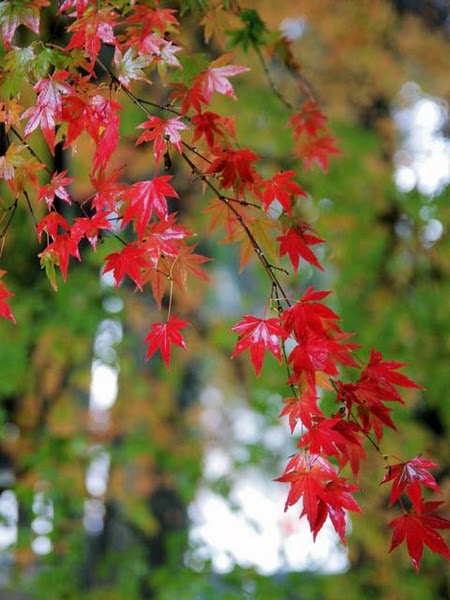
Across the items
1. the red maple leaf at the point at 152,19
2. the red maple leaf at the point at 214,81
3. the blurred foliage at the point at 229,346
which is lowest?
the blurred foliage at the point at 229,346

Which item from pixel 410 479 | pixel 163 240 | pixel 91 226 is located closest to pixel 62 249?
pixel 91 226

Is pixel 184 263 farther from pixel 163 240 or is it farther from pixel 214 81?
pixel 214 81

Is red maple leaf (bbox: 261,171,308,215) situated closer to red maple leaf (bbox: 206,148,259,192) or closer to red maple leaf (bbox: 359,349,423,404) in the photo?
red maple leaf (bbox: 206,148,259,192)

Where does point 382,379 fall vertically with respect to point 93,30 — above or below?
below

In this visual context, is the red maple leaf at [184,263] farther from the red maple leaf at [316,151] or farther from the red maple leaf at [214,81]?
the red maple leaf at [316,151]

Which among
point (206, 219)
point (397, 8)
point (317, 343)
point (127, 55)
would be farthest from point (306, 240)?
point (397, 8)

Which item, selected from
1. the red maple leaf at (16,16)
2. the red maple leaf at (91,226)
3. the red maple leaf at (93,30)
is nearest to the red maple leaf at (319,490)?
the red maple leaf at (91,226)

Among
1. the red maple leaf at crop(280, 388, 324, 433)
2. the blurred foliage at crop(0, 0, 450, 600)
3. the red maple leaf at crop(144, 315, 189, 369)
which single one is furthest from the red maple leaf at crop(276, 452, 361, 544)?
the blurred foliage at crop(0, 0, 450, 600)

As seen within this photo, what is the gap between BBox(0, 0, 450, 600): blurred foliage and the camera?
337cm

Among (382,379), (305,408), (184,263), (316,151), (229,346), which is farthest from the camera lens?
(229,346)

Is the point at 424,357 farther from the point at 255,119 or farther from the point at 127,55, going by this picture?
the point at 127,55

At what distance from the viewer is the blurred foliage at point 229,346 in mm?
3371

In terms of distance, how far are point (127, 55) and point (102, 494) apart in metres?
3.07

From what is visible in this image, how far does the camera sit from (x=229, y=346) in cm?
376
